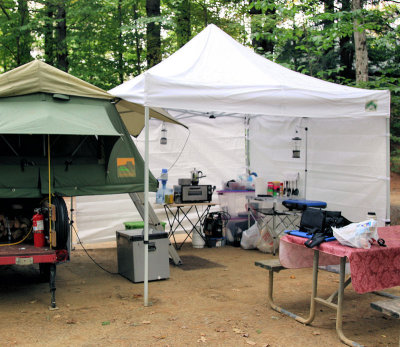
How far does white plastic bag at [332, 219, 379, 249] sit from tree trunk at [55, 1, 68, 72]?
10.6 meters

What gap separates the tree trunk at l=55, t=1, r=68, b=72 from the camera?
12328 millimetres

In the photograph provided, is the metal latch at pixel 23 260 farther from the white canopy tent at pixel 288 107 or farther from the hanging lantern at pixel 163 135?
the hanging lantern at pixel 163 135

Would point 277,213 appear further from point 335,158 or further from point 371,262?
point 371,262

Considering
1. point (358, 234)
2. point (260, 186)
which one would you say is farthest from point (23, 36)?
point (358, 234)

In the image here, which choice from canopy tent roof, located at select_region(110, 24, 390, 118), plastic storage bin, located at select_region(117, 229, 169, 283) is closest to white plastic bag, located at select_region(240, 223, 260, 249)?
plastic storage bin, located at select_region(117, 229, 169, 283)

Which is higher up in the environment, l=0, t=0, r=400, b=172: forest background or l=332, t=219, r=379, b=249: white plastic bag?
l=0, t=0, r=400, b=172: forest background

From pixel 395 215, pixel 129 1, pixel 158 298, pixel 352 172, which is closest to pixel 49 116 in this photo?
pixel 158 298

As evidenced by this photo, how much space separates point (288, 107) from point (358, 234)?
2.19m

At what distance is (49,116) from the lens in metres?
4.48

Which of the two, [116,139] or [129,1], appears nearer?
[116,139]

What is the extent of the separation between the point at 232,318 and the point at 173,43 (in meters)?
10.6

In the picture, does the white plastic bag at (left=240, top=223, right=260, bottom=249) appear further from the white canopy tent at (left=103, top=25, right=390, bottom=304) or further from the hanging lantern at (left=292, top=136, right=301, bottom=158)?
the hanging lantern at (left=292, top=136, right=301, bottom=158)

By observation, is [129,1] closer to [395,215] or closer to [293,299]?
[395,215]

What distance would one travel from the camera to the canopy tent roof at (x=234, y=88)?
184 inches
